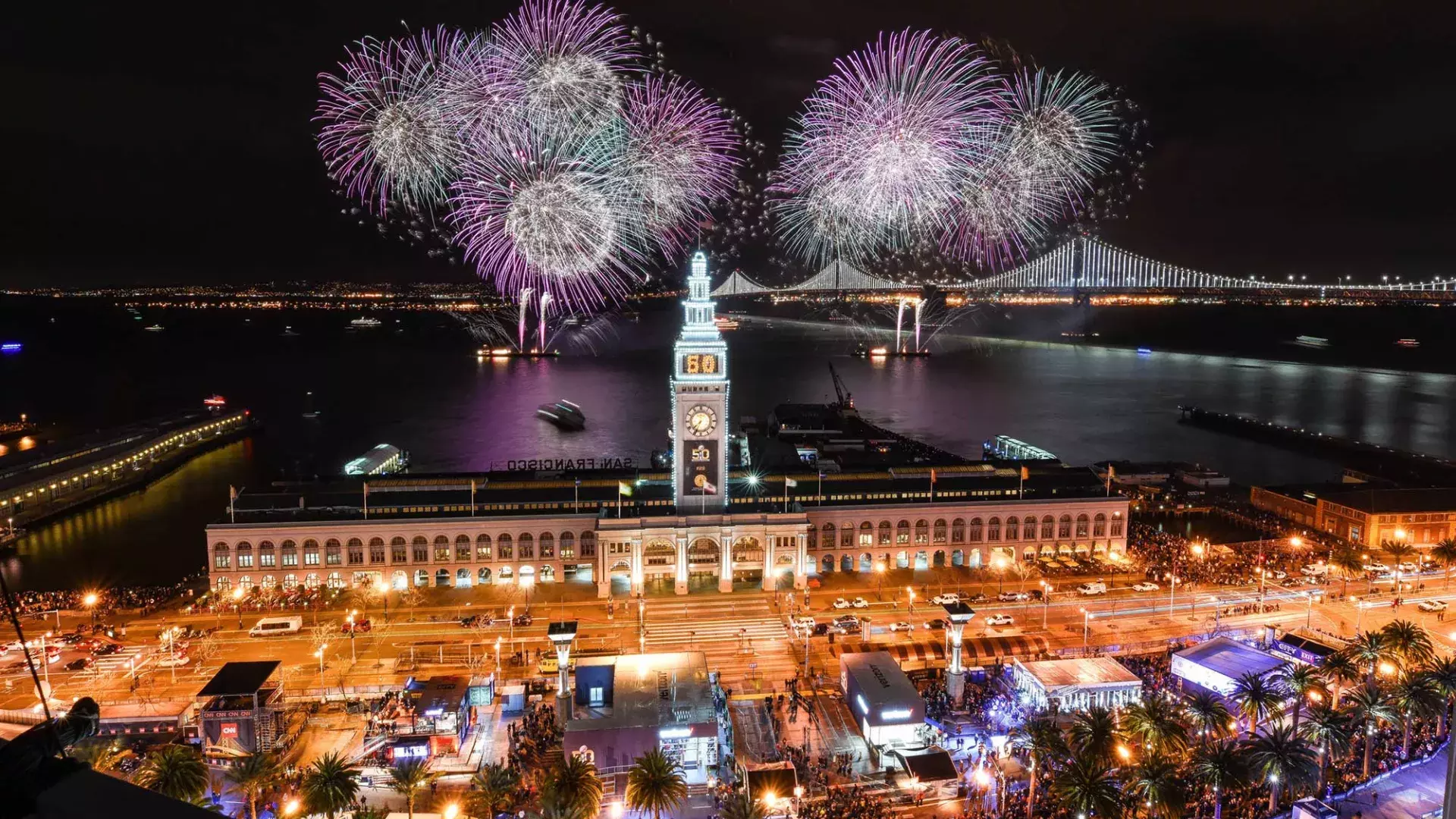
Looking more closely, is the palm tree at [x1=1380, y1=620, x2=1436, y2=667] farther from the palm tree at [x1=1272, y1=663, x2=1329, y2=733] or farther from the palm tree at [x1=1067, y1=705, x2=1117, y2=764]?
the palm tree at [x1=1067, y1=705, x2=1117, y2=764]

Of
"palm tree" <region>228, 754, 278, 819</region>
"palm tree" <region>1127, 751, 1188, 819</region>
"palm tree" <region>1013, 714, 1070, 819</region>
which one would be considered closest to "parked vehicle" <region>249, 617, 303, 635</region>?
"palm tree" <region>228, 754, 278, 819</region>

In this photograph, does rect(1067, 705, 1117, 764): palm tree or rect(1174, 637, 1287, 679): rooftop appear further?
rect(1174, 637, 1287, 679): rooftop

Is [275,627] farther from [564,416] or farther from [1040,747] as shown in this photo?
[564,416]

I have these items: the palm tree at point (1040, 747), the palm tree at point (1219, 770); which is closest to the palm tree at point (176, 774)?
the palm tree at point (1040, 747)

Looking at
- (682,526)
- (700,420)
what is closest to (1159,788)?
(682,526)

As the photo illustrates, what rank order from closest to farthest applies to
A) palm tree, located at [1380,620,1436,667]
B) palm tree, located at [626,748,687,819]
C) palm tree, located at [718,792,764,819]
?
palm tree, located at [718,792,764,819] < palm tree, located at [626,748,687,819] < palm tree, located at [1380,620,1436,667]

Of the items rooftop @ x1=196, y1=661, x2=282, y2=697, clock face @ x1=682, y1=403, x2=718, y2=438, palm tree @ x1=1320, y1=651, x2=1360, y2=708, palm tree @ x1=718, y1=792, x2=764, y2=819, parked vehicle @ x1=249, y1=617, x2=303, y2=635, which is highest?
clock face @ x1=682, y1=403, x2=718, y2=438
